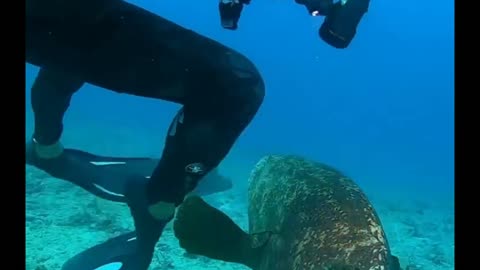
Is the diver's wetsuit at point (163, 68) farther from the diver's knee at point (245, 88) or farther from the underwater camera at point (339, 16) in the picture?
the underwater camera at point (339, 16)

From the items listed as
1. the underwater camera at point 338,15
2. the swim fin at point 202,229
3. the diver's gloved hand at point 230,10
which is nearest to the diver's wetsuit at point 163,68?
the swim fin at point 202,229

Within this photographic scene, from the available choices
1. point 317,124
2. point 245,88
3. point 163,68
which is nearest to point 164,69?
point 163,68

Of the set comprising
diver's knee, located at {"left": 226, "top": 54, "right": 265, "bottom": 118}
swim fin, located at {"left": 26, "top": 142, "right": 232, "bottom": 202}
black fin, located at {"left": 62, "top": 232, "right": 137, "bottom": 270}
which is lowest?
black fin, located at {"left": 62, "top": 232, "right": 137, "bottom": 270}

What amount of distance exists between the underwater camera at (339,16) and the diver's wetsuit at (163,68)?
0.67 metres

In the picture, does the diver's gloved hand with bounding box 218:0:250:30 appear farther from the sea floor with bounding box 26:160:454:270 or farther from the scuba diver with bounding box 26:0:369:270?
the sea floor with bounding box 26:160:454:270

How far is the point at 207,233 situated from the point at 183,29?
1257mm

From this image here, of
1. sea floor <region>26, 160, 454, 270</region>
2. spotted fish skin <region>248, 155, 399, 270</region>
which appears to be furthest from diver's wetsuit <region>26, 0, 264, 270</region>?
sea floor <region>26, 160, 454, 270</region>

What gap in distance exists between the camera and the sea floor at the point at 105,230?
6008mm

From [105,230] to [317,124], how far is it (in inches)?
2708

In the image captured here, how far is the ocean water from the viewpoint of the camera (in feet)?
25.3

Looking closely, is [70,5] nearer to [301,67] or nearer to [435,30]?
[435,30]

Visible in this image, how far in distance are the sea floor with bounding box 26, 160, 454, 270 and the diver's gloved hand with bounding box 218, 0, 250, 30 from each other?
8.84 ft

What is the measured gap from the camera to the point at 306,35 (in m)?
113
